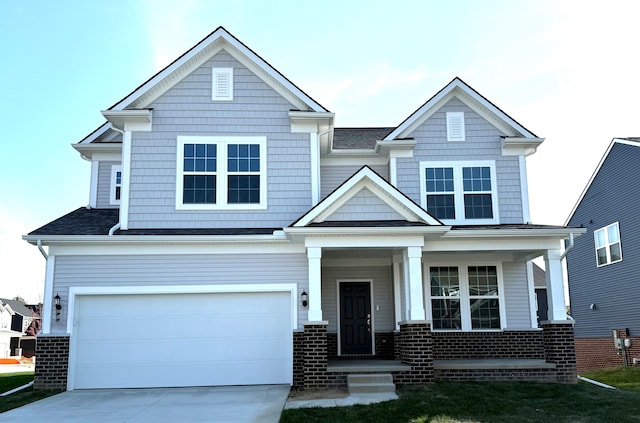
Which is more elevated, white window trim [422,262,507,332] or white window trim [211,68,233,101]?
white window trim [211,68,233,101]

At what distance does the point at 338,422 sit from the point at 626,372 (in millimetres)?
13707

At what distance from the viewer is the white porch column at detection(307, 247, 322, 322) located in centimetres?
1185

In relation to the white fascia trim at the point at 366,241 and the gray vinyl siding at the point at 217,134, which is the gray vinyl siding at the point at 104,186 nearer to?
the gray vinyl siding at the point at 217,134

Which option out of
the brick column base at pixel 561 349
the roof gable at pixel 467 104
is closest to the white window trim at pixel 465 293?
the brick column base at pixel 561 349

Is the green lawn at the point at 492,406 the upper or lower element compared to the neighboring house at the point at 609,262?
lower

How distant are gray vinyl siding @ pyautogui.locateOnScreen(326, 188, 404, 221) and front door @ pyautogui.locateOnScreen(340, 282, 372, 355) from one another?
9.74 ft

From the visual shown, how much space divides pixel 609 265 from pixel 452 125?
34.6ft

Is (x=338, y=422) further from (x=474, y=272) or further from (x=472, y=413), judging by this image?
(x=474, y=272)

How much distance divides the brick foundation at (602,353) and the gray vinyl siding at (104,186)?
57.0 feet

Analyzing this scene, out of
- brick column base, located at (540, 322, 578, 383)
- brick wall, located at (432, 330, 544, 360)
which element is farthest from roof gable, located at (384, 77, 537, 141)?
brick wall, located at (432, 330, 544, 360)

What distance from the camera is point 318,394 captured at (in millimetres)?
10961

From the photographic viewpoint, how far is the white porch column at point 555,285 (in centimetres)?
1267

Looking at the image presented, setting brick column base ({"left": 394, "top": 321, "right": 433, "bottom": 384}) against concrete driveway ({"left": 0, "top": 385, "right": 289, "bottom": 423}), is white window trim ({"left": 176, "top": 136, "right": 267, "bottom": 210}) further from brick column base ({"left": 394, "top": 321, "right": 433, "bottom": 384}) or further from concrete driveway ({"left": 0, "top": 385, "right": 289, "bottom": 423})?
brick column base ({"left": 394, "top": 321, "right": 433, "bottom": 384})

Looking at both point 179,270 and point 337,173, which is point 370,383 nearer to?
point 179,270
